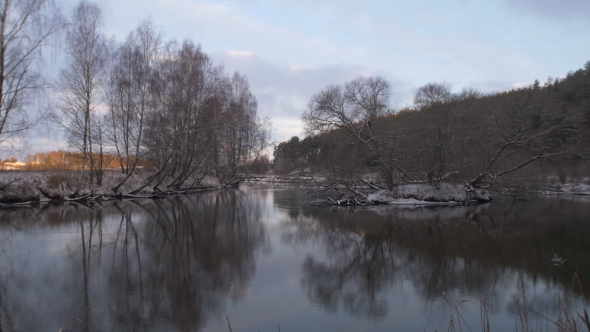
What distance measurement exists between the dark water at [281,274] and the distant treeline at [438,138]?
9.61 m

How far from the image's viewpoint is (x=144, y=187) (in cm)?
2808

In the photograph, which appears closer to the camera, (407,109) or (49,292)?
(49,292)

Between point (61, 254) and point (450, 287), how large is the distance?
8947mm

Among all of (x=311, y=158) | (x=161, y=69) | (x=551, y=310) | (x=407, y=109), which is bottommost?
(x=551, y=310)

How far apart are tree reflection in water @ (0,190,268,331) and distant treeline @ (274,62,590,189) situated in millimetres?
12820

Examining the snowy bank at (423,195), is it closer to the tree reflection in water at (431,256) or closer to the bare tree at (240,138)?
the tree reflection in water at (431,256)

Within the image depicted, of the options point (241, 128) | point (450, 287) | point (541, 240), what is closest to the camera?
point (450, 287)

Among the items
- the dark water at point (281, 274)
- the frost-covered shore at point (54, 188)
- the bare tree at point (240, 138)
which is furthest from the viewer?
the bare tree at point (240, 138)

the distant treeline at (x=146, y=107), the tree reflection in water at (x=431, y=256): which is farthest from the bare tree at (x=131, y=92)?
the tree reflection in water at (x=431, y=256)

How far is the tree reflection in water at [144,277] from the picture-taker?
211 inches

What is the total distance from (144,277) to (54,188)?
19849 millimetres

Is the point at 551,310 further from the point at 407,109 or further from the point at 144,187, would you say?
the point at 144,187

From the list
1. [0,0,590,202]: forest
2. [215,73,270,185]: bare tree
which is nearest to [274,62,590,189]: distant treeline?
[0,0,590,202]: forest

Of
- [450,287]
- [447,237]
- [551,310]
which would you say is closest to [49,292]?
[450,287]
